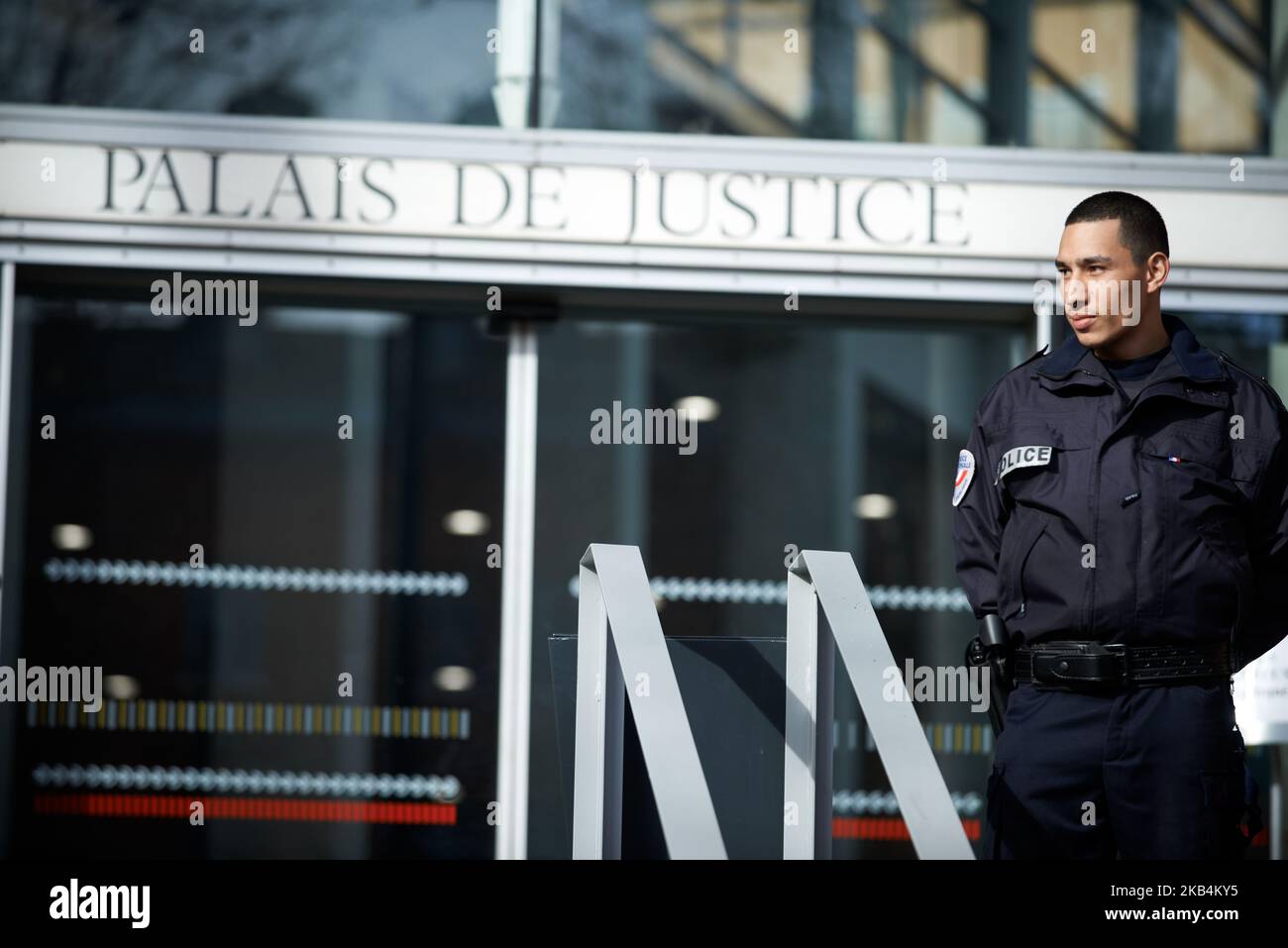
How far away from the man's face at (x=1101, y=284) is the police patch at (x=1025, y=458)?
0.84 ft

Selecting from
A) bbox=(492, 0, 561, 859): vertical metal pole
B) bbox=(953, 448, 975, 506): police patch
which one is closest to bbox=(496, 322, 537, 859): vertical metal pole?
bbox=(492, 0, 561, 859): vertical metal pole

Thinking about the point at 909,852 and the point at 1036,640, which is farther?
the point at 909,852

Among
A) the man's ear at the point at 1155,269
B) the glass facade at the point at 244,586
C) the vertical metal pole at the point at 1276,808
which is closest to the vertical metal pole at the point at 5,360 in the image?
the glass facade at the point at 244,586

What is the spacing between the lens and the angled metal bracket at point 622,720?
253 centimetres

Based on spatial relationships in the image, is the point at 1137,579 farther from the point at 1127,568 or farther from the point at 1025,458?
the point at 1025,458

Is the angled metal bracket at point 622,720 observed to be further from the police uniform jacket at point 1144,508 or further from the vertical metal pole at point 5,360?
the vertical metal pole at point 5,360

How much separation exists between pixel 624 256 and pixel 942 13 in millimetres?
1580

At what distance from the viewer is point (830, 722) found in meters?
3.23

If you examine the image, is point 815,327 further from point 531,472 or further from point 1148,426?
point 1148,426

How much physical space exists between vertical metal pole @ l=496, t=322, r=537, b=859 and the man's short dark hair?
2.54 m

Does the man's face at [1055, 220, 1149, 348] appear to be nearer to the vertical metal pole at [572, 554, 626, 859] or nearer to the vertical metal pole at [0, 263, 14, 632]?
→ the vertical metal pole at [572, 554, 626, 859]

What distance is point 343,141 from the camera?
17.8ft

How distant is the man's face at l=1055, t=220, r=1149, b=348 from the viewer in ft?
10.9
